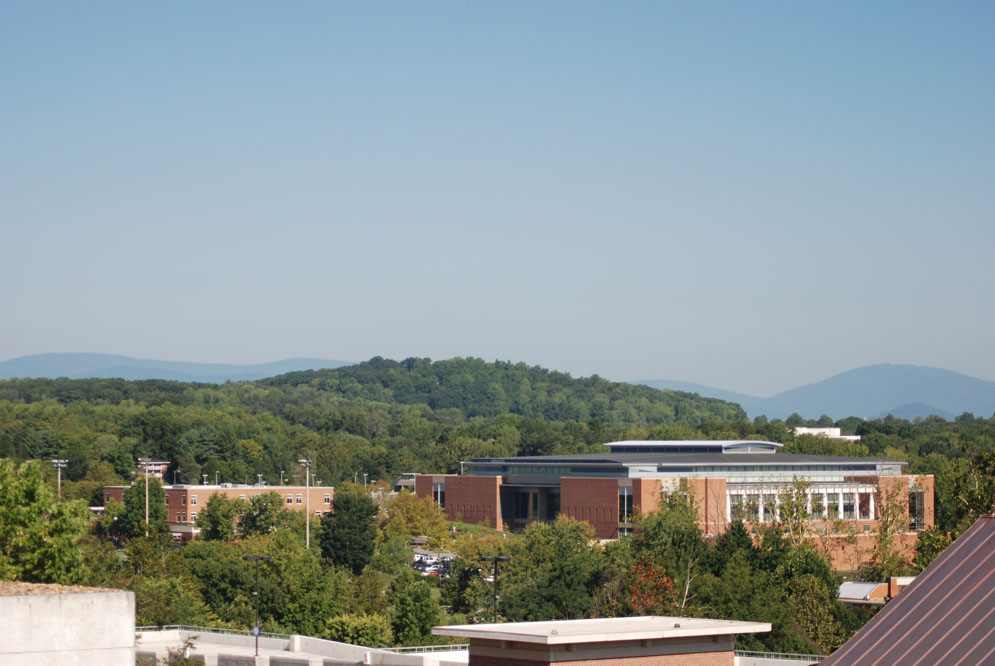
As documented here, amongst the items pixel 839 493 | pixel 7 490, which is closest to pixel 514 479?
pixel 839 493

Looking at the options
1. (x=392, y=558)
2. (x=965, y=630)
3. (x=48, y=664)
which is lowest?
(x=392, y=558)

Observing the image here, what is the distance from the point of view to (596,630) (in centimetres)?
3469

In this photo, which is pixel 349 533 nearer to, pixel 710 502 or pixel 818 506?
pixel 710 502

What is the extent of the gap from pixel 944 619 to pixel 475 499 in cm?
12942

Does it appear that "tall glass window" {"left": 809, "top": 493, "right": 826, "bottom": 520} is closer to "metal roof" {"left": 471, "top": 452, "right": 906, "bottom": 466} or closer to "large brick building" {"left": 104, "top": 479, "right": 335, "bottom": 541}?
"metal roof" {"left": 471, "top": 452, "right": 906, "bottom": 466}

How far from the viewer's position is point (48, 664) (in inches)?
914

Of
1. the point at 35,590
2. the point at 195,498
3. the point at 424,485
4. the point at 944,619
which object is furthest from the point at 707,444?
the point at 944,619

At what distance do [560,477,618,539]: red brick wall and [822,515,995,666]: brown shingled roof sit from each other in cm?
10869

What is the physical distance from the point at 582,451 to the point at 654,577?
5160 inches

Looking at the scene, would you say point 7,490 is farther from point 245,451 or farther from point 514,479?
point 245,451

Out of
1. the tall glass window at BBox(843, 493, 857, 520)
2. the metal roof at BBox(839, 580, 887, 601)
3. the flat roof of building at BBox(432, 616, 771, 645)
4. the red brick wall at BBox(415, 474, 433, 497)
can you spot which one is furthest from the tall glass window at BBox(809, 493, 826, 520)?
the flat roof of building at BBox(432, 616, 771, 645)

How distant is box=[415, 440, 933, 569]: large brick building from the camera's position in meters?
124

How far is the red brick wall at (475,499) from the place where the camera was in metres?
144

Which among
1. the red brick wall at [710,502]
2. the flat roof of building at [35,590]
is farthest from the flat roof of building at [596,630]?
the red brick wall at [710,502]
